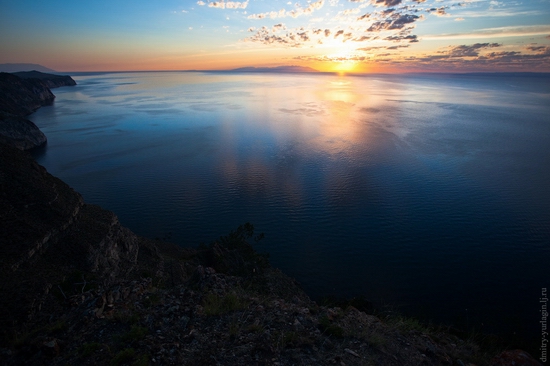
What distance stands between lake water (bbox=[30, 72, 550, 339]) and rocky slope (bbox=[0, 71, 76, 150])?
4.90 m

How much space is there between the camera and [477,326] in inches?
908

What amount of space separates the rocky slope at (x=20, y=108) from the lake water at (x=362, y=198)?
490 cm

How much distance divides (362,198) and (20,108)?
129247mm

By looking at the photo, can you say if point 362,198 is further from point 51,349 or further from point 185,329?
point 51,349

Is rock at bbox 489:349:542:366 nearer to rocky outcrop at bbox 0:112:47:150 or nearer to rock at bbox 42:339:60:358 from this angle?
rock at bbox 42:339:60:358

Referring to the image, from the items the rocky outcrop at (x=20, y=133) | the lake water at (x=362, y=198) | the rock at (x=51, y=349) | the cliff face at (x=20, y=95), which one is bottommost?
the lake water at (x=362, y=198)

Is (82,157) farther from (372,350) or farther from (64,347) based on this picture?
(372,350)

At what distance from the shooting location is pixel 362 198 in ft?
145

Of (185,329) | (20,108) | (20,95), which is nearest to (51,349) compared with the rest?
(185,329)

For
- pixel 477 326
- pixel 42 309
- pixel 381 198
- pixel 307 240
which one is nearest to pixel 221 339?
pixel 42 309

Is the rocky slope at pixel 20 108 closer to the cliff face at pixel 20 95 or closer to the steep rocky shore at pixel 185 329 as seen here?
the cliff face at pixel 20 95

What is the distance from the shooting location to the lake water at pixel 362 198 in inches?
1110

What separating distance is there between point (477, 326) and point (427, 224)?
51.2 feet

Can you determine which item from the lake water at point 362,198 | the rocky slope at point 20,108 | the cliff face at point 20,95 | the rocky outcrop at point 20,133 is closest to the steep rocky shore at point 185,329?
the lake water at point 362,198
